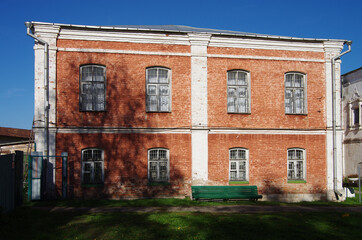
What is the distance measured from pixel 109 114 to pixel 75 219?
5145 mm

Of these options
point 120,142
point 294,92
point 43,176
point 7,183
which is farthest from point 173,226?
point 294,92

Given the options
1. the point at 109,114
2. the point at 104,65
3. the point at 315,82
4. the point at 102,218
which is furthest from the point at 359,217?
the point at 104,65

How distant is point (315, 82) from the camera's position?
50.4ft

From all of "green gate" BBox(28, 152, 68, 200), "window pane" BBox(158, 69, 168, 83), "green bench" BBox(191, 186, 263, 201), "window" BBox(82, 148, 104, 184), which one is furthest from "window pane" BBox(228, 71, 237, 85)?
"green gate" BBox(28, 152, 68, 200)

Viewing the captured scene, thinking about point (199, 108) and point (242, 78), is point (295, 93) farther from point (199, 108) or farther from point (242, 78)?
point (199, 108)

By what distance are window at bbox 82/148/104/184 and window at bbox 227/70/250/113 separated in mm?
6062

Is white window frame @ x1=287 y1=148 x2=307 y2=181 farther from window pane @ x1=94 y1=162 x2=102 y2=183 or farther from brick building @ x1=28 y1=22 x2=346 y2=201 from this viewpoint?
window pane @ x1=94 y1=162 x2=102 y2=183

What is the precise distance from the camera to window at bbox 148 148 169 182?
1379 cm

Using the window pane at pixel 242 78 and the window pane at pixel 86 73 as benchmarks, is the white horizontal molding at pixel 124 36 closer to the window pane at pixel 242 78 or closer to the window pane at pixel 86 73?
the window pane at pixel 86 73

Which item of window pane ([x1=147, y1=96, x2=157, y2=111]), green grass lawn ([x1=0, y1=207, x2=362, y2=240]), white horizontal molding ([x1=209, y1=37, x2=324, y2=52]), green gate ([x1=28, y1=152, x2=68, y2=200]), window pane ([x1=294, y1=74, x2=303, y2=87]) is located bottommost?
green grass lawn ([x1=0, y1=207, x2=362, y2=240])

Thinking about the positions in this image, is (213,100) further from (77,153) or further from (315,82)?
(77,153)

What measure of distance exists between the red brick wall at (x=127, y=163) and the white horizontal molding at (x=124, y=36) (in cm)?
404

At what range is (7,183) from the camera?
400 inches

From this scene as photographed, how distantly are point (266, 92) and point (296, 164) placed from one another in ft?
11.8
